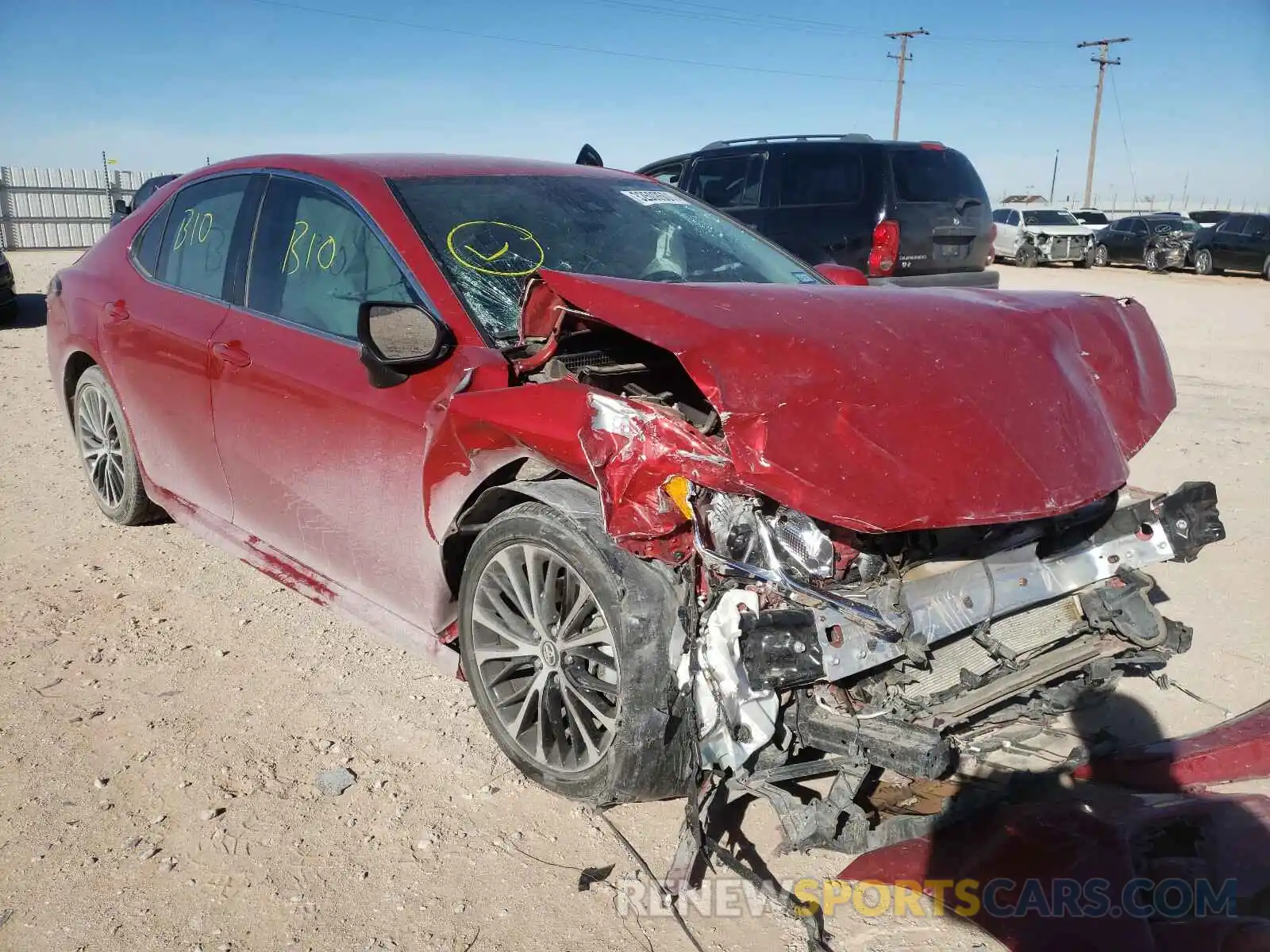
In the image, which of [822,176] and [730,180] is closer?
[822,176]

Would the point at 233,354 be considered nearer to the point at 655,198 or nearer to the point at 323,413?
the point at 323,413

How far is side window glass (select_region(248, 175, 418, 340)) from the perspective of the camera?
11.0ft

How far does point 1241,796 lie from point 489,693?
2.20 m

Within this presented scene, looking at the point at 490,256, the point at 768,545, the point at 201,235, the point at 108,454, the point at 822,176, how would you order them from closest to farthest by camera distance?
the point at 768,545
the point at 490,256
the point at 201,235
the point at 108,454
the point at 822,176

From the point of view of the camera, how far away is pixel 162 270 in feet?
14.4

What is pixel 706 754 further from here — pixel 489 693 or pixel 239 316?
pixel 239 316

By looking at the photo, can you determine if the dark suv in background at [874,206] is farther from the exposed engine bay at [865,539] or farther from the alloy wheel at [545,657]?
the alloy wheel at [545,657]

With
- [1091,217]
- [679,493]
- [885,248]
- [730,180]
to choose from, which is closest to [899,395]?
[679,493]

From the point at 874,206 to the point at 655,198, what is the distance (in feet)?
19.3

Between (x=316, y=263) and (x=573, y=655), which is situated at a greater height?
(x=316, y=263)

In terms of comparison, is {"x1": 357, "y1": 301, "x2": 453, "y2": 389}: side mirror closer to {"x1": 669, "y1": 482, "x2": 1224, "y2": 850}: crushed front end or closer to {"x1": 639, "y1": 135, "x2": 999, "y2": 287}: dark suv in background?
{"x1": 669, "y1": 482, "x2": 1224, "y2": 850}: crushed front end

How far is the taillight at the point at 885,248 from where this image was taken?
928cm

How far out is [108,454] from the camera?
5.02 m

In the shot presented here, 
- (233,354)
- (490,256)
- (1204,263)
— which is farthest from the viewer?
(1204,263)
